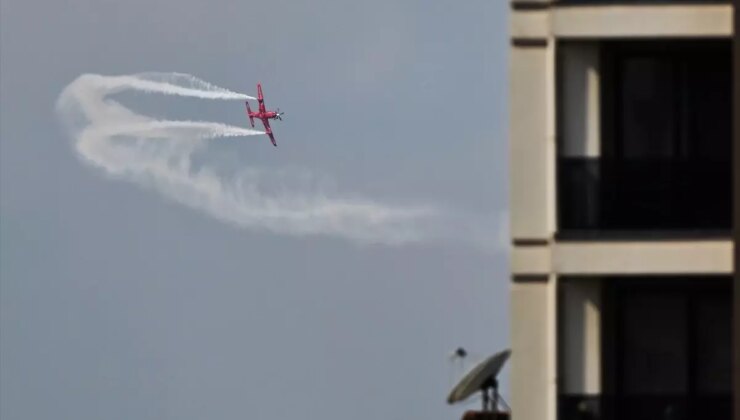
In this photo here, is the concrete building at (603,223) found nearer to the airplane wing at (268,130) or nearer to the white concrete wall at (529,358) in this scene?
the white concrete wall at (529,358)

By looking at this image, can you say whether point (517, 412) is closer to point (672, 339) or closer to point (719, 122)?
point (672, 339)

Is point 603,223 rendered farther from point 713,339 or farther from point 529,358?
point 713,339

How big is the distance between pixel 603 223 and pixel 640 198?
58 centimetres

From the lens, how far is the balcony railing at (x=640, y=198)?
115ft

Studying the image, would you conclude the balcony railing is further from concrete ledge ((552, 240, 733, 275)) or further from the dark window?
concrete ledge ((552, 240, 733, 275))

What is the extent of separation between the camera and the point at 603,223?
3519 cm

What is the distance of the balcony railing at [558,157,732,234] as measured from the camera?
115ft

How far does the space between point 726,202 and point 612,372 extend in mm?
2644

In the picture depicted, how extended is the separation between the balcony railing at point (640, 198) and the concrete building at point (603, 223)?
1 cm

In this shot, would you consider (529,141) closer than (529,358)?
No

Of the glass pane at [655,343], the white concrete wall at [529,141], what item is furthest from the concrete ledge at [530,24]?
the glass pane at [655,343]

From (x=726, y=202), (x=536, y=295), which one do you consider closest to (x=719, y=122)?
(x=726, y=202)

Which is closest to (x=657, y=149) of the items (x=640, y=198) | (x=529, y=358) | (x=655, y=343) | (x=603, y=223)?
(x=640, y=198)

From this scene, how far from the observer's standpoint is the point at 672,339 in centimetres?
3547
